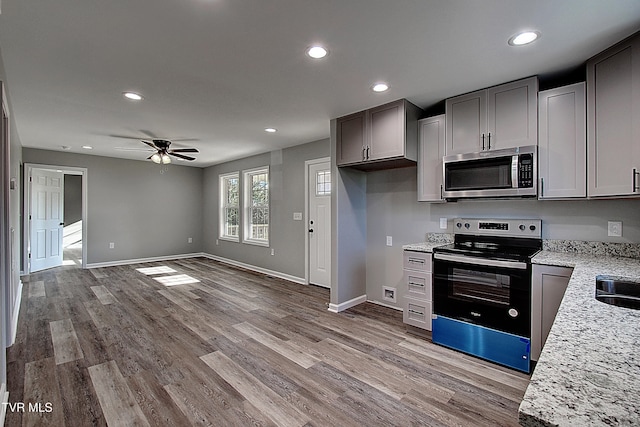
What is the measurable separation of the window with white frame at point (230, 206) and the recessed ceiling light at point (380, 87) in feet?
15.0

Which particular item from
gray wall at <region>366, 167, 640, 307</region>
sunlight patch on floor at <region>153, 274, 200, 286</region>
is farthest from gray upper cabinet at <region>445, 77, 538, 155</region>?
sunlight patch on floor at <region>153, 274, 200, 286</region>

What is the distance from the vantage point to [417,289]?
3082 mm

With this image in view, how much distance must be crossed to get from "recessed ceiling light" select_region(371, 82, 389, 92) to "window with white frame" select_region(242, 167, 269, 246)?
3.48 metres

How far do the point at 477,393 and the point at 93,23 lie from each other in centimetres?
356

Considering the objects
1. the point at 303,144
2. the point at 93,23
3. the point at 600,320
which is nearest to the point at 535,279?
the point at 600,320

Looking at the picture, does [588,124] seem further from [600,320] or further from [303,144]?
[303,144]

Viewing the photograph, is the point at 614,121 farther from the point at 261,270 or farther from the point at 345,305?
the point at 261,270

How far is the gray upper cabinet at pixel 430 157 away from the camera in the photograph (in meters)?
3.13

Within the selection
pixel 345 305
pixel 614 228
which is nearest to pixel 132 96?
pixel 345 305

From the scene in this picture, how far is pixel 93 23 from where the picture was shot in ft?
6.16

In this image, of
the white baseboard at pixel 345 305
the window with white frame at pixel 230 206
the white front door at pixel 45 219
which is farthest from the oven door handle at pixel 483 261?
the white front door at pixel 45 219

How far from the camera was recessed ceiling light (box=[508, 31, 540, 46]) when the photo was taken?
6.42ft

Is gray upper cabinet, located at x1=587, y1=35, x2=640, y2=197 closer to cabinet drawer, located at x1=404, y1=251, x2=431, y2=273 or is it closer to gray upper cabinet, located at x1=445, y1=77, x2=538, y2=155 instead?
gray upper cabinet, located at x1=445, y1=77, x2=538, y2=155

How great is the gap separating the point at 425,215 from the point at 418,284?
883 mm
